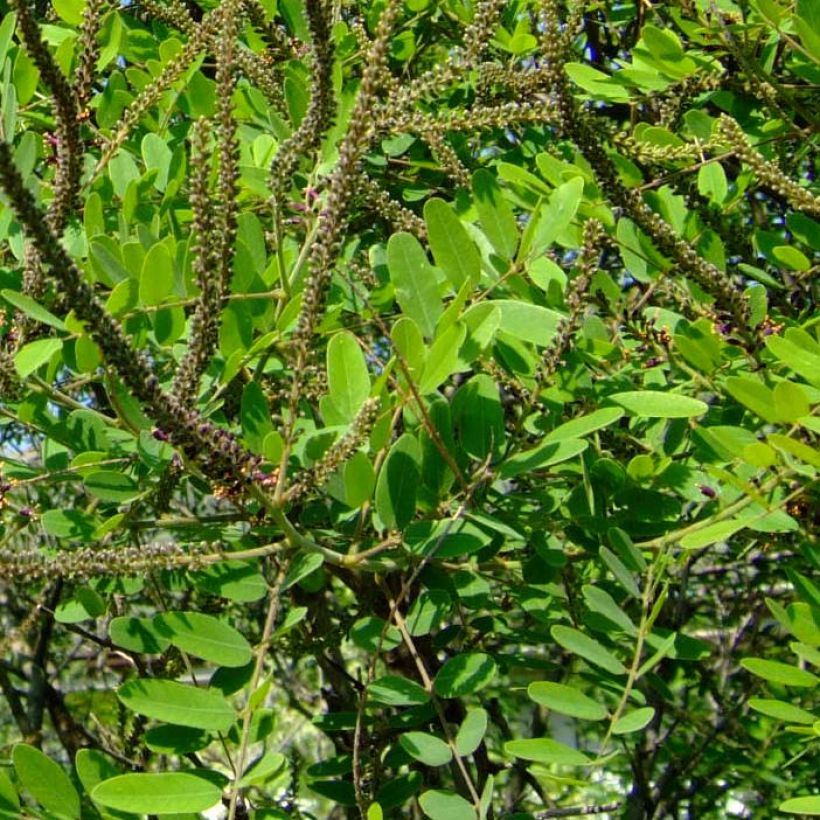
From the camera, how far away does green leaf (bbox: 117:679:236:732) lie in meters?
1.16

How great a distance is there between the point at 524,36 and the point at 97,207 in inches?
35.1

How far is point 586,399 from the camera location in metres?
1.43

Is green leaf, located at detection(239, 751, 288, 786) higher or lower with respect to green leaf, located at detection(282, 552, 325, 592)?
lower

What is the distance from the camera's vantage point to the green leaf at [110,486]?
132cm

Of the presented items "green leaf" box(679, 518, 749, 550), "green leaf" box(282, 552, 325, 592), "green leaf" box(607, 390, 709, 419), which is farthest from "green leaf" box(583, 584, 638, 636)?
"green leaf" box(282, 552, 325, 592)

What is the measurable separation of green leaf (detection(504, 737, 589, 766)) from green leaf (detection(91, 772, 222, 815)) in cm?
31

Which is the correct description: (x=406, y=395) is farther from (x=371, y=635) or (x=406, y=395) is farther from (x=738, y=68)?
(x=738, y=68)

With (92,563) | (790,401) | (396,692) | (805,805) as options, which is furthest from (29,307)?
(805,805)

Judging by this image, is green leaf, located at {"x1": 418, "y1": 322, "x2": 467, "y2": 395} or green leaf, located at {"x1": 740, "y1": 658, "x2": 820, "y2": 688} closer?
green leaf, located at {"x1": 418, "y1": 322, "x2": 467, "y2": 395}

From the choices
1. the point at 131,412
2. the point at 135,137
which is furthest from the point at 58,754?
the point at 131,412

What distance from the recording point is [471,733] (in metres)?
1.29

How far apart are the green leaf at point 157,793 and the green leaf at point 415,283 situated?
0.54 m

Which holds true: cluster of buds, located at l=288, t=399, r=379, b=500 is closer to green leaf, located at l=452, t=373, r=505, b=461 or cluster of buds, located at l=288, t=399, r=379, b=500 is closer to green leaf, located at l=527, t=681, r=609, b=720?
green leaf, located at l=452, t=373, r=505, b=461

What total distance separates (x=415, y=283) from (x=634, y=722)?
53cm
